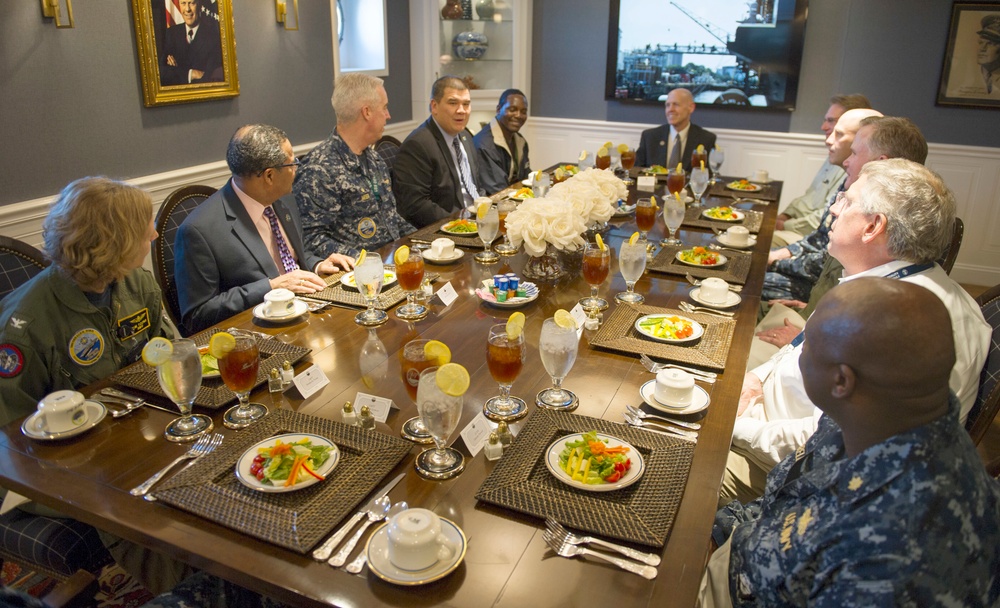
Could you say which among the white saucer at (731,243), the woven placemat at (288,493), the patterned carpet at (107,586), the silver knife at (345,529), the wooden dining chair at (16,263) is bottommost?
the patterned carpet at (107,586)

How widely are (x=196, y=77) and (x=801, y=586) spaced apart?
3621mm

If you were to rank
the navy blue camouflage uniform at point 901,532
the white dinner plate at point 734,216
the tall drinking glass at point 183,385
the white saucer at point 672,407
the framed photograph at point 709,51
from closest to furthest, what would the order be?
the navy blue camouflage uniform at point 901,532 → the tall drinking glass at point 183,385 → the white saucer at point 672,407 → the white dinner plate at point 734,216 → the framed photograph at point 709,51

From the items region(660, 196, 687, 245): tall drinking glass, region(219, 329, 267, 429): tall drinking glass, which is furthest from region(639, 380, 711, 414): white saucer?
region(660, 196, 687, 245): tall drinking glass

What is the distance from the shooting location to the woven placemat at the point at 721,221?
2.98m

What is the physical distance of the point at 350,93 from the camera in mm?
2910

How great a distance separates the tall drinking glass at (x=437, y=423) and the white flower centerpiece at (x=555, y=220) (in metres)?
0.98

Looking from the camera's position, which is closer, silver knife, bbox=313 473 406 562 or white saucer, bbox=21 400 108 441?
silver knife, bbox=313 473 406 562

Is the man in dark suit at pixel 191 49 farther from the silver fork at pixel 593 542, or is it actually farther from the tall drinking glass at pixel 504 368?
the silver fork at pixel 593 542

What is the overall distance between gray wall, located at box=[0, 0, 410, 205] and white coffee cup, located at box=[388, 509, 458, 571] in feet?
8.99

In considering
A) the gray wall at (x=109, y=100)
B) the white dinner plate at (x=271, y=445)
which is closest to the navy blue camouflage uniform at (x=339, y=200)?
the gray wall at (x=109, y=100)

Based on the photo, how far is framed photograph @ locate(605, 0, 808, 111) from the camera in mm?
5285

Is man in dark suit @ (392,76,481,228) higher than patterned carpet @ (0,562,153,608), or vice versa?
man in dark suit @ (392,76,481,228)

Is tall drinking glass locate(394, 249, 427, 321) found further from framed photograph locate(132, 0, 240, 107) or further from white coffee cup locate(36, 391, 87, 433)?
framed photograph locate(132, 0, 240, 107)

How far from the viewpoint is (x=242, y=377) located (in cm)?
141
